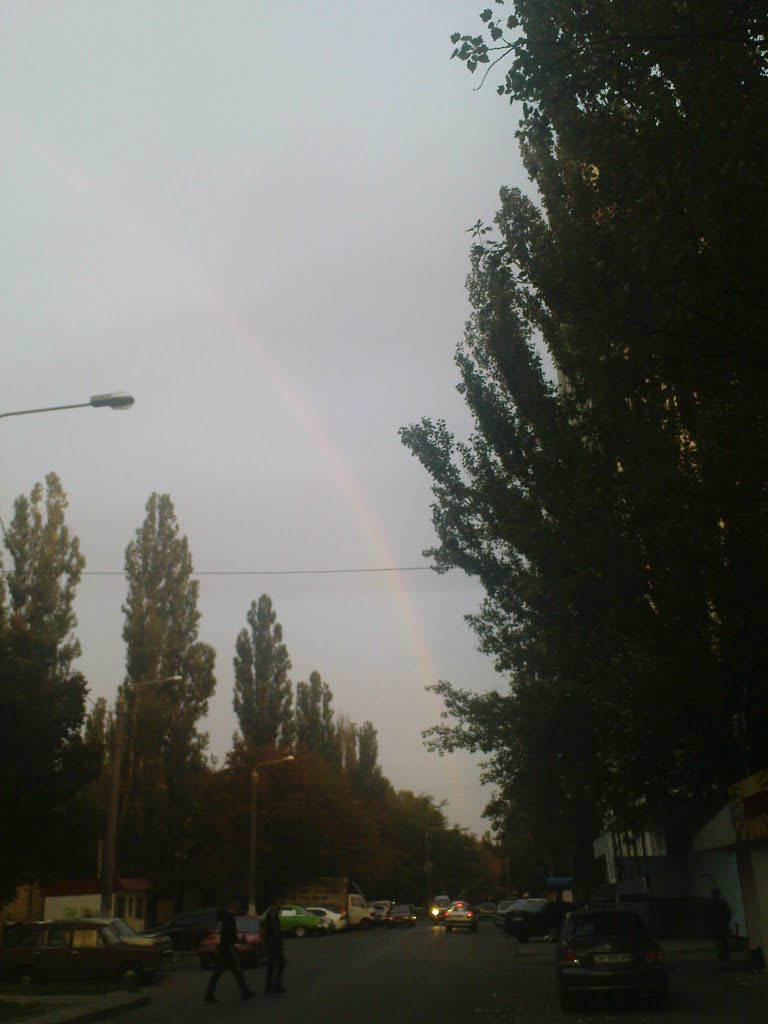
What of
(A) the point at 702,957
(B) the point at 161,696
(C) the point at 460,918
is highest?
(B) the point at 161,696

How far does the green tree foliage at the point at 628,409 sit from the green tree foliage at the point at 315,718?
4505cm

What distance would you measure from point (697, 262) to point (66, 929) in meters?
19.6

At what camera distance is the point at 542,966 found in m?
25.2

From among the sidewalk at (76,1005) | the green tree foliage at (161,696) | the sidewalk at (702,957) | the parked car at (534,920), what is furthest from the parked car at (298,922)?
the sidewalk at (76,1005)

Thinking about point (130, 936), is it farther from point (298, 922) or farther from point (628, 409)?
point (298, 922)

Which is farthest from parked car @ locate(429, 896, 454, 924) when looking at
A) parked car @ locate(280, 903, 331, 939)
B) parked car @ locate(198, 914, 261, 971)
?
parked car @ locate(198, 914, 261, 971)

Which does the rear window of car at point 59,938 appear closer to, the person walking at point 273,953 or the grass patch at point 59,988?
the grass patch at point 59,988

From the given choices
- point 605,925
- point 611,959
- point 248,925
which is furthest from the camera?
point 248,925

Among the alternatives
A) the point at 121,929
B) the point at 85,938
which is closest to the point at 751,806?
the point at 121,929

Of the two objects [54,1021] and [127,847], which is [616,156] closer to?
[54,1021]

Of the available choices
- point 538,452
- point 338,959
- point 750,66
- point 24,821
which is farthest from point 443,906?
point 750,66

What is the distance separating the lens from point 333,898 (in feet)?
204

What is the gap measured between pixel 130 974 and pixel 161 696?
80.8ft

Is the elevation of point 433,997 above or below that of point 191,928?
below
